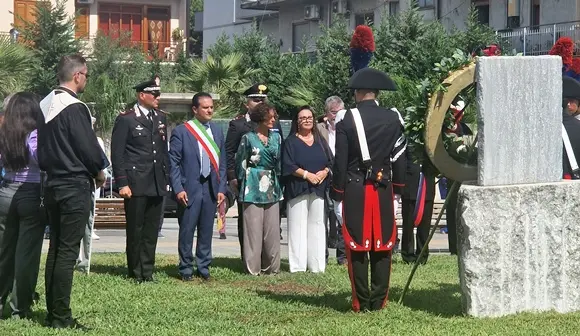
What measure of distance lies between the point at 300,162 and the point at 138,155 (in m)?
1.96

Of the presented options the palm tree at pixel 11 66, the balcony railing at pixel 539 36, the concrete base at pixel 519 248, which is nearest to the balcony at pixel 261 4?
the balcony railing at pixel 539 36

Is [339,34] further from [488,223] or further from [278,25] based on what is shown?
[488,223]

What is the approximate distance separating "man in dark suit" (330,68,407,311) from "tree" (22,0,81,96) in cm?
3174

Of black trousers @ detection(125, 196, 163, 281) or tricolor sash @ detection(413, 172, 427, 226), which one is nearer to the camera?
black trousers @ detection(125, 196, 163, 281)

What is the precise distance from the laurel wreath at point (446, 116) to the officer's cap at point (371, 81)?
0.34 meters

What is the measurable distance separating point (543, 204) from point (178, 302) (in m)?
3.32

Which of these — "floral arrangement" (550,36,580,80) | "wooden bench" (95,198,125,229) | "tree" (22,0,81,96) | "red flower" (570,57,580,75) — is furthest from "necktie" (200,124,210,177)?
"tree" (22,0,81,96)

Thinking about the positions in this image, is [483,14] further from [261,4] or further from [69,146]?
[69,146]

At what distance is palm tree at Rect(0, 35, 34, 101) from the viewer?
92.4ft

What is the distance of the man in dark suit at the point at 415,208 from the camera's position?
13859 mm

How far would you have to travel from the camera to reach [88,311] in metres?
9.73

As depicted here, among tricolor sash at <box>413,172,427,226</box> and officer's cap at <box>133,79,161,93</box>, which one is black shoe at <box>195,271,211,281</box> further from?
tricolor sash at <box>413,172,427,226</box>

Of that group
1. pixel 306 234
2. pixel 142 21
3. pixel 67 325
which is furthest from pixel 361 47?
pixel 142 21

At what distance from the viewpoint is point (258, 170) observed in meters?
12.8
